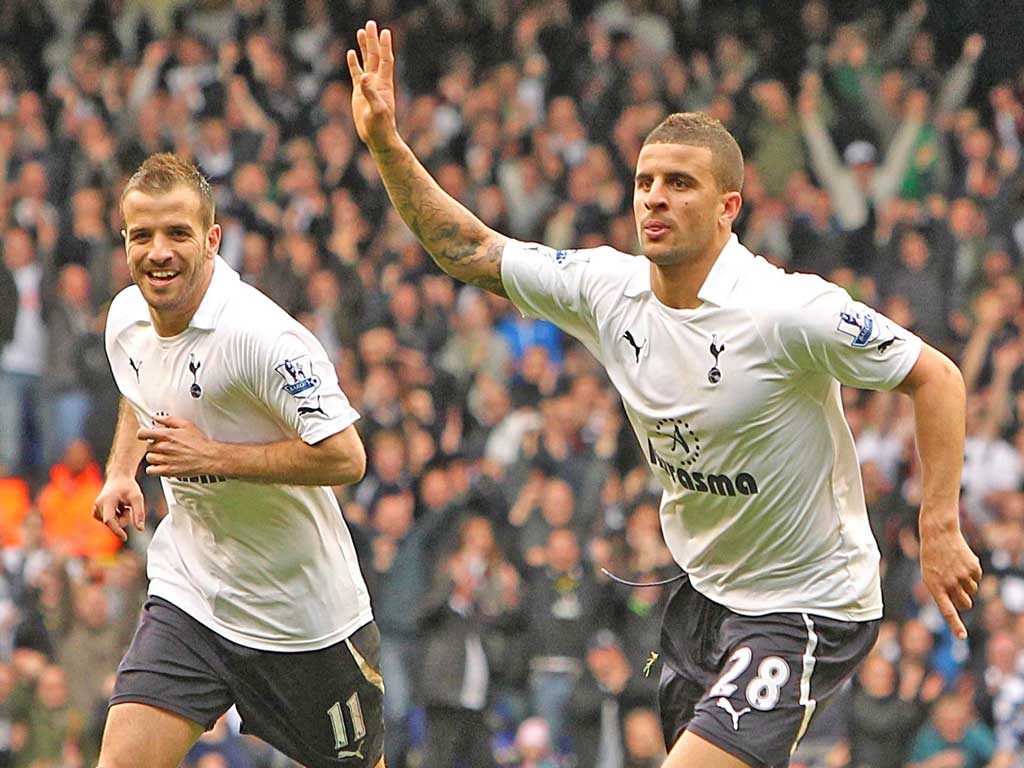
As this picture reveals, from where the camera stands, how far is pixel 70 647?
13.5 m

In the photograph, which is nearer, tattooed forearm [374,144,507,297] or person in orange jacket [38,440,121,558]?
tattooed forearm [374,144,507,297]

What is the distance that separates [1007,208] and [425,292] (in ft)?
15.4

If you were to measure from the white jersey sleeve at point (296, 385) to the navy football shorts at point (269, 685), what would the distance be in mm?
901

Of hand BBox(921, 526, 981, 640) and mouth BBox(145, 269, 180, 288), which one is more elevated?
mouth BBox(145, 269, 180, 288)

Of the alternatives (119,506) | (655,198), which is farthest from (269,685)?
(655,198)

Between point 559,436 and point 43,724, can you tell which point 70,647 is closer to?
point 43,724

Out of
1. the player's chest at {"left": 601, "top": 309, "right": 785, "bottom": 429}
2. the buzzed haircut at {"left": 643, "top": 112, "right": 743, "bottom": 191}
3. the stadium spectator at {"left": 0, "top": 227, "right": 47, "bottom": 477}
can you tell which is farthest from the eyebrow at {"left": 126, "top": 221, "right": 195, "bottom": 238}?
the stadium spectator at {"left": 0, "top": 227, "right": 47, "bottom": 477}

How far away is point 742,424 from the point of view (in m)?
6.63

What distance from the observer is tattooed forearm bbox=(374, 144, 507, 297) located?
716 cm

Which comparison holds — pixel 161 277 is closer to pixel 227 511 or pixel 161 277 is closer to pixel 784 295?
pixel 227 511

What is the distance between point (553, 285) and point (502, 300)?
9.09m

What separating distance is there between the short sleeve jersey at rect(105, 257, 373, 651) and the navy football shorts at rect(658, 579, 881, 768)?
1.17m

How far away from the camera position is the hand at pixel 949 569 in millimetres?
6316

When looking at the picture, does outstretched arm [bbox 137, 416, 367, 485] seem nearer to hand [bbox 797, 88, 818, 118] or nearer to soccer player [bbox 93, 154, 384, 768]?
soccer player [bbox 93, 154, 384, 768]
